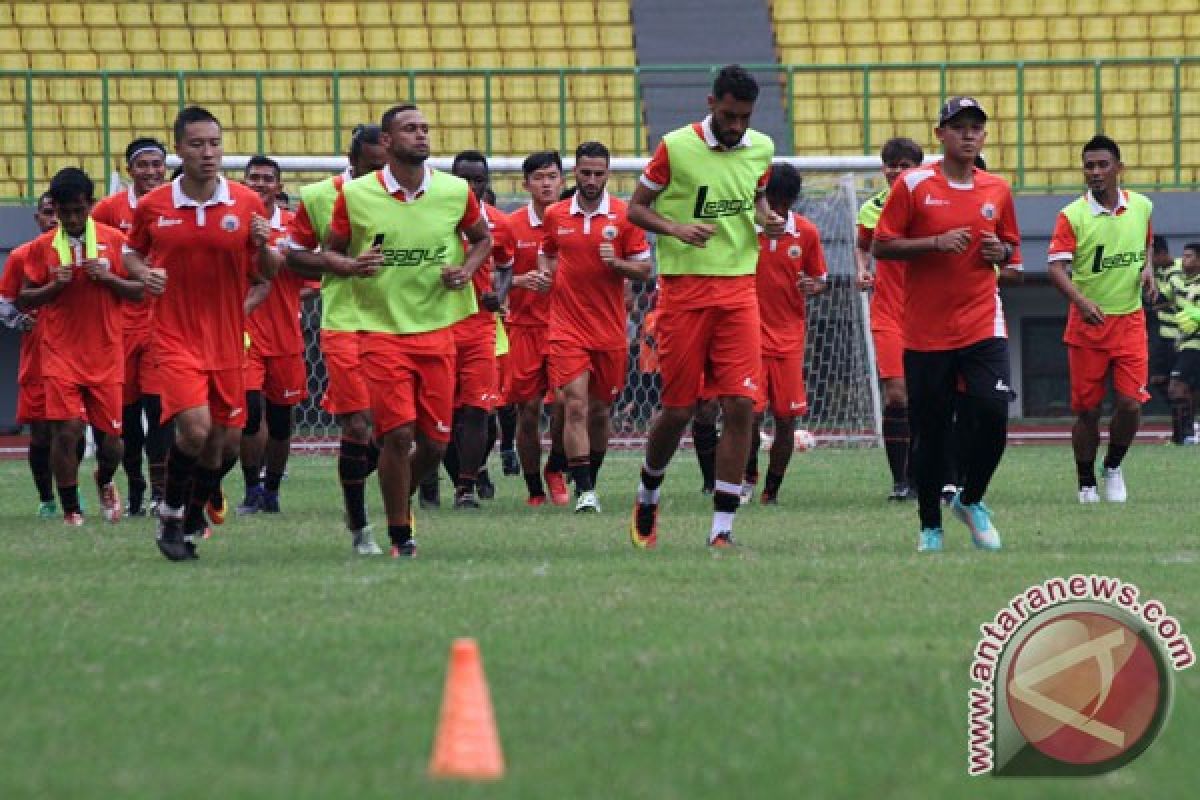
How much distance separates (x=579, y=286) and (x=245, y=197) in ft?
13.7

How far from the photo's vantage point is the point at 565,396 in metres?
14.4

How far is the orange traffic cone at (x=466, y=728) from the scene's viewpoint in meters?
4.70

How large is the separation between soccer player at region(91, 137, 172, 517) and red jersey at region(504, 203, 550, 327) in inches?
107

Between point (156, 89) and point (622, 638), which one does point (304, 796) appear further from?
point (156, 89)

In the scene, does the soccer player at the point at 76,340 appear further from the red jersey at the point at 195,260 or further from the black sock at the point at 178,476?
the black sock at the point at 178,476

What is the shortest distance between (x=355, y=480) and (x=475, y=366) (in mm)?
3289

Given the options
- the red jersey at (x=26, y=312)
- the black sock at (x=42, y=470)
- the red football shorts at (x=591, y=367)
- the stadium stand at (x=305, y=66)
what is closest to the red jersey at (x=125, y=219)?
the red jersey at (x=26, y=312)

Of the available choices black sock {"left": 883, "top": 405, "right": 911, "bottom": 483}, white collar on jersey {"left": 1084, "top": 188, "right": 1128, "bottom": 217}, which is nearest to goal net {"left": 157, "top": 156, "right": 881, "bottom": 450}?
black sock {"left": 883, "top": 405, "right": 911, "bottom": 483}

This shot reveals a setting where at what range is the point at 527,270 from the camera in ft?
51.6

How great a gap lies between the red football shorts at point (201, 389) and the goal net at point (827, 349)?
12845 mm

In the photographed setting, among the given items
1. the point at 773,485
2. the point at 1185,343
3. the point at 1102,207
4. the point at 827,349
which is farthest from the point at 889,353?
the point at 1185,343

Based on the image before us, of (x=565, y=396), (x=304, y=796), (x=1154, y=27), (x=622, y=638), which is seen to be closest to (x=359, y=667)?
(x=622, y=638)

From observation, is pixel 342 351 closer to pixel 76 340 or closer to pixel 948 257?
pixel 948 257

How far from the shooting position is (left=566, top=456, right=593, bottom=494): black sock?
45.6 ft
